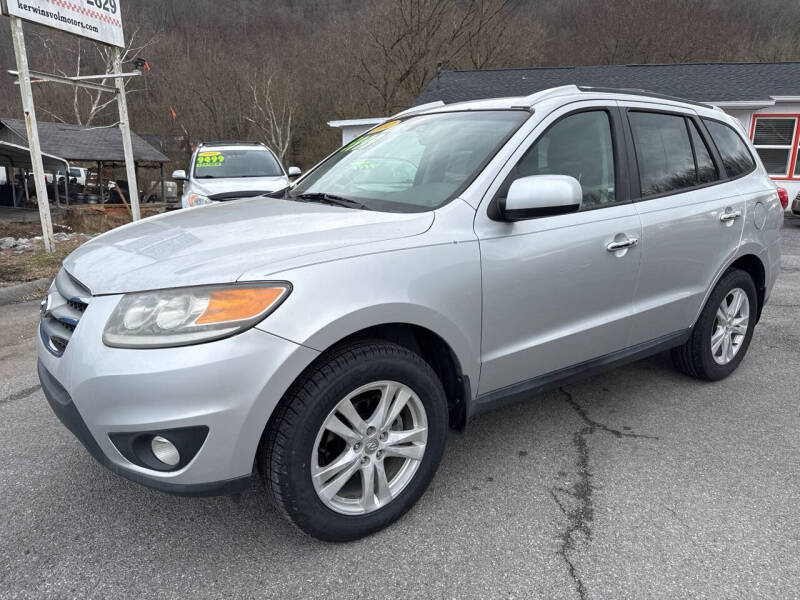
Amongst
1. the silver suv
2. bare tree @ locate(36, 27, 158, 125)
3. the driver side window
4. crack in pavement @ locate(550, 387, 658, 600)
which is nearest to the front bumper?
the silver suv

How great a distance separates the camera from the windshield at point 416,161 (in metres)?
2.55

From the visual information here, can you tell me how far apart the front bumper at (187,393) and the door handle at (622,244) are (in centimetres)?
163

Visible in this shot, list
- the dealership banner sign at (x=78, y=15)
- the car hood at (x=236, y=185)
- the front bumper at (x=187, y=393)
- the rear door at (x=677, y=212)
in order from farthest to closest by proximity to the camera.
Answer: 1. the car hood at (x=236, y=185)
2. the dealership banner sign at (x=78, y=15)
3. the rear door at (x=677, y=212)
4. the front bumper at (x=187, y=393)

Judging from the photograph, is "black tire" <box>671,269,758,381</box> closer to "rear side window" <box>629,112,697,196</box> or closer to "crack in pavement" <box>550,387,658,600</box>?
"rear side window" <box>629,112,697,196</box>

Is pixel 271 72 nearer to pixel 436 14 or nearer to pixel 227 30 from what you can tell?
pixel 227 30

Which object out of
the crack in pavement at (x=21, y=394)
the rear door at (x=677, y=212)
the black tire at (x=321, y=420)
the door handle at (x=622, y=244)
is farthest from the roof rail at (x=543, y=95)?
the crack in pavement at (x=21, y=394)

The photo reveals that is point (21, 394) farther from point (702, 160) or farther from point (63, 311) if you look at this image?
point (702, 160)

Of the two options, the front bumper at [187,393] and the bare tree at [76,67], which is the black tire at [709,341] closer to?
the front bumper at [187,393]

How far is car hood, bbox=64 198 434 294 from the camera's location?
76.0 inches

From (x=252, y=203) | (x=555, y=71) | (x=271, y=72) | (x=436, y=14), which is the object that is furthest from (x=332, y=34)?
(x=252, y=203)

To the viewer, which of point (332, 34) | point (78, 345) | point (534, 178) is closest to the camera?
point (78, 345)

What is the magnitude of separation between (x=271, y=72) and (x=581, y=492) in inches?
1737

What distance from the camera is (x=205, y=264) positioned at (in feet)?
6.37

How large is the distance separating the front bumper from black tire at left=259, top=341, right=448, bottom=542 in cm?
8
